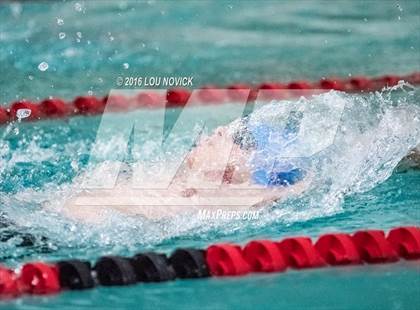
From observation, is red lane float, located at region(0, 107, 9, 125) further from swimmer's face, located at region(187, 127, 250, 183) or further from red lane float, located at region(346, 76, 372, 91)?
red lane float, located at region(346, 76, 372, 91)

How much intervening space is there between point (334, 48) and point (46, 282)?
1.50 metres

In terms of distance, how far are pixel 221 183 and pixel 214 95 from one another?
1.20 ft

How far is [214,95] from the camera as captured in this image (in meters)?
3.45

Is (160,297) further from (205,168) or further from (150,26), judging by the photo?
(150,26)

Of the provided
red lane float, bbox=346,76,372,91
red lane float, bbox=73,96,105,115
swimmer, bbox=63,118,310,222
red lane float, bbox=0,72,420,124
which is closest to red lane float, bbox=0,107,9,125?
red lane float, bbox=0,72,420,124

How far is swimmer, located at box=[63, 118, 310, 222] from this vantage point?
3277 millimetres

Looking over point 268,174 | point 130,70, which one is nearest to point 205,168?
point 268,174

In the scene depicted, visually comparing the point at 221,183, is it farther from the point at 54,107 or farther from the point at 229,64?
the point at 54,107

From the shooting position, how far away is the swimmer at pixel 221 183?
3.28 metres

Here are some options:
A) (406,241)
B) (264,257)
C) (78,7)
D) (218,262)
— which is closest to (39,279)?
(218,262)

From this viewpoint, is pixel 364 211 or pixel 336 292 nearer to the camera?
pixel 336 292

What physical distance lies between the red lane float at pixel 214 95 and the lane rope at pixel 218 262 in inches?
24.9

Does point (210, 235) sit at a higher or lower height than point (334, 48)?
lower

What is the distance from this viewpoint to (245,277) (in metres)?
2.99
